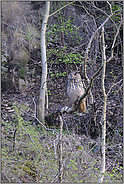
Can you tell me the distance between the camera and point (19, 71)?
465cm

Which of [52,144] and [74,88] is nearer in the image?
[74,88]

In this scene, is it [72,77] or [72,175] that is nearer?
[72,175]

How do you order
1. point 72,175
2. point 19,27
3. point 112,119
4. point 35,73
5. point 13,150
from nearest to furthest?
point 72,175
point 13,150
point 112,119
point 19,27
point 35,73

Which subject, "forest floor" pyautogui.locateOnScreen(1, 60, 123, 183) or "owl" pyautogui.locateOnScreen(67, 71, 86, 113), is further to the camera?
"owl" pyautogui.locateOnScreen(67, 71, 86, 113)

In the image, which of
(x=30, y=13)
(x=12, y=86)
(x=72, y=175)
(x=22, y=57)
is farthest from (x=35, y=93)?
(x=72, y=175)

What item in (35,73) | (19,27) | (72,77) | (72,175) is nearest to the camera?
(72,175)

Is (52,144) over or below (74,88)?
below

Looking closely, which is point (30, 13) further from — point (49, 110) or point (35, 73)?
point (49, 110)

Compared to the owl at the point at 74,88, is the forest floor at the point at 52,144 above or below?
below

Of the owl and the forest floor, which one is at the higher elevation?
the owl

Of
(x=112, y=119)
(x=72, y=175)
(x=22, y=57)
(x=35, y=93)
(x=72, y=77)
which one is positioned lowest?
(x=72, y=175)

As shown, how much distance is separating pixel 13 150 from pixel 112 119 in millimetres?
2026

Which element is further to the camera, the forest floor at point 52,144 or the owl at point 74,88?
the owl at point 74,88

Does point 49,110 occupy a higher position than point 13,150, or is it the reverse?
point 49,110
